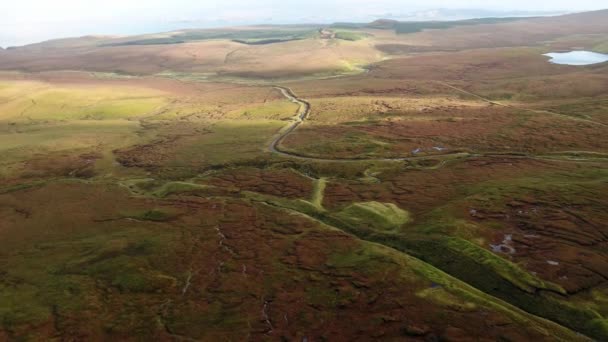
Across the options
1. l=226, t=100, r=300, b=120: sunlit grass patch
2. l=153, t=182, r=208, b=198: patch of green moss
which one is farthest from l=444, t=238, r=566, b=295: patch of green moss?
l=226, t=100, r=300, b=120: sunlit grass patch

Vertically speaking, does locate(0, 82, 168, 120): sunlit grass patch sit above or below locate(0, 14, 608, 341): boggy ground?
above

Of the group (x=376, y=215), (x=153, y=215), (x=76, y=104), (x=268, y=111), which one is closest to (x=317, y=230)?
(x=376, y=215)

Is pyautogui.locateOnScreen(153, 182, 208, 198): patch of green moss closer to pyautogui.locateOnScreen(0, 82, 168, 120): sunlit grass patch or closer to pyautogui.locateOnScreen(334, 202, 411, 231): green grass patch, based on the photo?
pyautogui.locateOnScreen(334, 202, 411, 231): green grass patch

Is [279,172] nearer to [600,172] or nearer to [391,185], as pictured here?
[391,185]

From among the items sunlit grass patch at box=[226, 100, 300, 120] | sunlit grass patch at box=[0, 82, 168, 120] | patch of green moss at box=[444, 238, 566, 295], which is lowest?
patch of green moss at box=[444, 238, 566, 295]

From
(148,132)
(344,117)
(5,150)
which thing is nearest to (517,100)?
(344,117)

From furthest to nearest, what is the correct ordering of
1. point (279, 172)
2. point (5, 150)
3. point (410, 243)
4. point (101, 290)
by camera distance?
point (5, 150) < point (279, 172) < point (410, 243) < point (101, 290)

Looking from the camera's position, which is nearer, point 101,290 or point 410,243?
point 101,290

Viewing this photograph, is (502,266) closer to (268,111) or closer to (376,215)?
(376,215)
